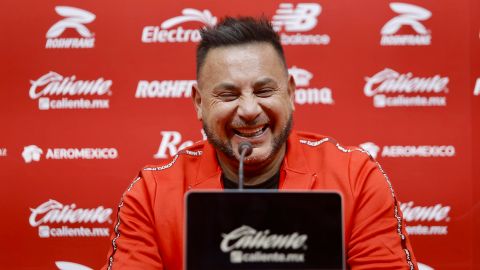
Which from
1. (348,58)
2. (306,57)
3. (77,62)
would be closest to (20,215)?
(77,62)

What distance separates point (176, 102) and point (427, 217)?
0.96 metres

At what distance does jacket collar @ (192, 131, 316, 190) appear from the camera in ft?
4.44

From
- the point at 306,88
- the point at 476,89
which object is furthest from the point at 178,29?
the point at 476,89

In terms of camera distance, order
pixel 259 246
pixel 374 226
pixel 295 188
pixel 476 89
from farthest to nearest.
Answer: pixel 476 89 → pixel 295 188 → pixel 374 226 → pixel 259 246

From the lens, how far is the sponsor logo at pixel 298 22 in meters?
1.97

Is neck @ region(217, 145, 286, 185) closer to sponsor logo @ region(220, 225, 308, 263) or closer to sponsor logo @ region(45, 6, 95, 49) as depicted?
sponsor logo @ region(220, 225, 308, 263)

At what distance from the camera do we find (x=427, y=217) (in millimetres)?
1969

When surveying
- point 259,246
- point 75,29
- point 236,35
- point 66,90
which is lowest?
point 259,246

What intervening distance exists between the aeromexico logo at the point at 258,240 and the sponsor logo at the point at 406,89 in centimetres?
135

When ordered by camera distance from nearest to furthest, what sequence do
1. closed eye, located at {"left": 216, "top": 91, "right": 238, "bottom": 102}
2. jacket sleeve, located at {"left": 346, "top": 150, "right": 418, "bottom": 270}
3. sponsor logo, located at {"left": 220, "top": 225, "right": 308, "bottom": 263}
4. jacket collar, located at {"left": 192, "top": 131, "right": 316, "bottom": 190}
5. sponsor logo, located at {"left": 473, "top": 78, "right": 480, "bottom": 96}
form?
1. sponsor logo, located at {"left": 220, "top": 225, "right": 308, "bottom": 263}
2. jacket sleeve, located at {"left": 346, "top": 150, "right": 418, "bottom": 270}
3. closed eye, located at {"left": 216, "top": 91, "right": 238, "bottom": 102}
4. jacket collar, located at {"left": 192, "top": 131, "right": 316, "bottom": 190}
5. sponsor logo, located at {"left": 473, "top": 78, "right": 480, "bottom": 96}

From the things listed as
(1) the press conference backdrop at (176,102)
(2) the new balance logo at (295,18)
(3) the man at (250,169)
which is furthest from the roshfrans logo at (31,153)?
(2) the new balance logo at (295,18)

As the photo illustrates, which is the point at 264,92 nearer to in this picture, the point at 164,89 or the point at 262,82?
the point at 262,82

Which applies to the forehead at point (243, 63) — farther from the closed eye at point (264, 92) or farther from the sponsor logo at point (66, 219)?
the sponsor logo at point (66, 219)

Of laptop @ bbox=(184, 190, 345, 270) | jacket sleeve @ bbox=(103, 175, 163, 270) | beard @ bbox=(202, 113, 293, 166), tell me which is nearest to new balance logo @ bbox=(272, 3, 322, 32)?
beard @ bbox=(202, 113, 293, 166)
